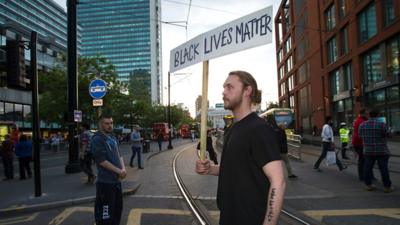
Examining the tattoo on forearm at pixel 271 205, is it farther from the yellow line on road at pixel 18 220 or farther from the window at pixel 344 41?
the window at pixel 344 41

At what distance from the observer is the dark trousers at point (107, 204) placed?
17.4 ft

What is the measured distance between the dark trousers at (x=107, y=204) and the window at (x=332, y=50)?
147ft

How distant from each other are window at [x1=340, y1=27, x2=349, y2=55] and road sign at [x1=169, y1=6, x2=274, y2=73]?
4124 cm

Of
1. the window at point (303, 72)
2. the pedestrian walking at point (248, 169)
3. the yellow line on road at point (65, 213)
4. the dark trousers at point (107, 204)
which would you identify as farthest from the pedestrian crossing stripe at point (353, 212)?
the window at point (303, 72)

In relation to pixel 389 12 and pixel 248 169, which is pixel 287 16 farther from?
pixel 248 169

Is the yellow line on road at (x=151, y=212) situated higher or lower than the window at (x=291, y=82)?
lower

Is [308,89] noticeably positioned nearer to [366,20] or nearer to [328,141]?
[366,20]

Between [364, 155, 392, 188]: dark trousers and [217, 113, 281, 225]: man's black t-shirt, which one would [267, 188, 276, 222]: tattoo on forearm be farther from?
[364, 155, 392, 188]: dark trousers

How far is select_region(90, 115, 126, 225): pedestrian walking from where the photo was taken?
5.33 m

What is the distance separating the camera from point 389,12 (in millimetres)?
33156

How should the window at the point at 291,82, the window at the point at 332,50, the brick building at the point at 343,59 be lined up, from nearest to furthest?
the brick building at the point at 343,59
the window at the point at 332,50
the window at the point at 291,82

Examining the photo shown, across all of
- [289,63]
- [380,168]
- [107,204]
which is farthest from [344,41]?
[107,204]

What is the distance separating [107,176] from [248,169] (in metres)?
2.92

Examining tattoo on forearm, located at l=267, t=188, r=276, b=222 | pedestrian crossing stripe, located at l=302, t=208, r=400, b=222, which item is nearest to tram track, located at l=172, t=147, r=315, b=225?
pedestrian crossing stripe, located at l=302, t=208, r=400, b=222
